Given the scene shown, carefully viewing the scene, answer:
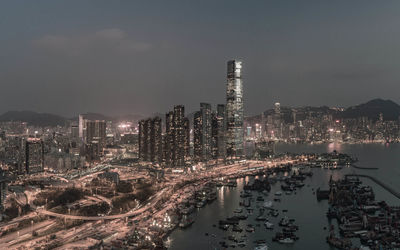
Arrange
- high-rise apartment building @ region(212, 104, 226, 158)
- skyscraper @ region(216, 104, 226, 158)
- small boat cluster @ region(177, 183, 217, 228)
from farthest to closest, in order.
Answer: skyscraper @ region(216, 104, 226, 158), high-rise apartment building @ region(212, 104, 226, 158), small boat cluster @ region(177, 183, 217, 228)

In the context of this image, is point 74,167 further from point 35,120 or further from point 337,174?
point 35,120

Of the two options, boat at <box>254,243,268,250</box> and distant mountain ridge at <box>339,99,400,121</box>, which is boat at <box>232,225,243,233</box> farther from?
distant mountain ridge at <box>339,99,400,121</box>

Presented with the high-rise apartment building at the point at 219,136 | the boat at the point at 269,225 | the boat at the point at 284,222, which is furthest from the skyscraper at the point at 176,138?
the boat at the point at 269,225

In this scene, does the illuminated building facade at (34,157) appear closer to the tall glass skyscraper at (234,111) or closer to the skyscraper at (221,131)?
the skyscraper at (221,131)

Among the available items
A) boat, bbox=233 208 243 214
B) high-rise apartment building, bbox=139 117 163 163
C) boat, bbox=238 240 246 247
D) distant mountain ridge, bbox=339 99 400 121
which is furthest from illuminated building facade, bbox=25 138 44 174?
distant mountain ridge, bbox=339 99 400 121

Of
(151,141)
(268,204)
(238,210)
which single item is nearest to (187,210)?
(238,210)

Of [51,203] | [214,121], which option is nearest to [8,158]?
[51,203]

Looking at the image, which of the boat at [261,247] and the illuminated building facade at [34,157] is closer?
the boat at [261,247]
